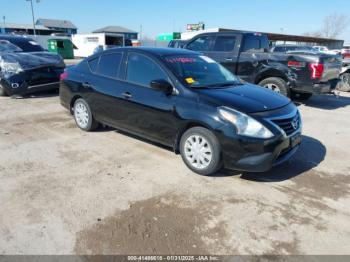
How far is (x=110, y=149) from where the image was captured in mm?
5074

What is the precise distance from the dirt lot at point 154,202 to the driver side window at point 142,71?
1.15m

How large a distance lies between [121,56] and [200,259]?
142 inches

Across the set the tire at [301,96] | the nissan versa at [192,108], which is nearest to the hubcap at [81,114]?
the nissan versa at [192,108]

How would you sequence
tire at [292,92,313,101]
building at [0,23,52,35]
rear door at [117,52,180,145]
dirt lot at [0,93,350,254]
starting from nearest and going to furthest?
dirt lot at [0,93,350,254] < rear door at [117,52,180,145] < tire at [292,92,313,101] < building at [0,23,52,35]

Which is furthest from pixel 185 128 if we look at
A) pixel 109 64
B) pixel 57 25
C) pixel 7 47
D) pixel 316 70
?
pixel 57 25

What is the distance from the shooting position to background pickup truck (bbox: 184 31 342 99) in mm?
7785

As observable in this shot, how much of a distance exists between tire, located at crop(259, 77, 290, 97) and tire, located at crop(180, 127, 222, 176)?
190 inches

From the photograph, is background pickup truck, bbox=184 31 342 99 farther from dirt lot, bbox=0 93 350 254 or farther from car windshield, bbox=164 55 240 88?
car windshield, bbox=164 55 240 88

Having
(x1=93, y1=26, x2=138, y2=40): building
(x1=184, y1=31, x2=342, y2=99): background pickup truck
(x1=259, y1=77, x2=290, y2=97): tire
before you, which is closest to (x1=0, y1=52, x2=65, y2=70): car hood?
(x1=184, y1=31, x2=342, y2=99): background pickup truck

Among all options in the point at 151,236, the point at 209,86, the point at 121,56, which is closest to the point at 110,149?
the point at 121,56

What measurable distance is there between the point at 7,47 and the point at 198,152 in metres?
8.54

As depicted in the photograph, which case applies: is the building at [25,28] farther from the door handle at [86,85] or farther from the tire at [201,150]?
the tire at [201,150]

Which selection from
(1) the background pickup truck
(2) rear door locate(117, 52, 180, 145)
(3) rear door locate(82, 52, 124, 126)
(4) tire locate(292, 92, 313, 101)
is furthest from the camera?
(4) tire locate(292, 92, 313, 101)

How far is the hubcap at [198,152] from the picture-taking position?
401cm
